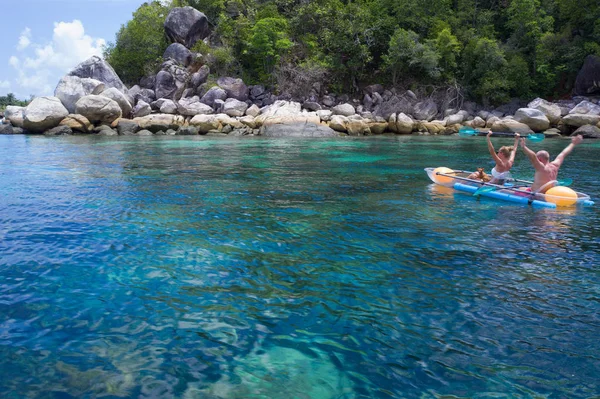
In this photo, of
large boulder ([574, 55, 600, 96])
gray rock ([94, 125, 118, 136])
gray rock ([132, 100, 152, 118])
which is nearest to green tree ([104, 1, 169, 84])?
gray rock ([132, 100, 152, 118])

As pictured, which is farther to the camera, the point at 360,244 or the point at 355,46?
the point at 355,46

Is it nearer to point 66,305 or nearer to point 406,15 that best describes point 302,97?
point 406,15

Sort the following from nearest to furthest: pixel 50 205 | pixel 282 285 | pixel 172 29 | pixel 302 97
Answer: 1. pixel 282 285
2. pixel 50 205
3. pixel 302 97
4. pixel 172 29

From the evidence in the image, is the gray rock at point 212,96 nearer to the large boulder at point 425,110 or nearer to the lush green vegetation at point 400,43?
the lush green vegetation at point 400,43

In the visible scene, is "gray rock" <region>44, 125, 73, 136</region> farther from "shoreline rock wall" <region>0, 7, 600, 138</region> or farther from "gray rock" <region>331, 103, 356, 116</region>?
"gray rock" <region>331, 103, 356, 116</region>

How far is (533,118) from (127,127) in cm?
2453

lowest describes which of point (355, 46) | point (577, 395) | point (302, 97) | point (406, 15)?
point (577, 395)

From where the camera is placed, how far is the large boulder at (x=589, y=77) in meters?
30.4

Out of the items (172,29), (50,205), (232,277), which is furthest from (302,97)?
(232,277)

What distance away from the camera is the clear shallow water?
9.83 ft

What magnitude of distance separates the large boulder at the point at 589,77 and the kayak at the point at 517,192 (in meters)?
27.0

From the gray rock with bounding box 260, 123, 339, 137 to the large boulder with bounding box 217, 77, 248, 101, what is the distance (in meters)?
9.14

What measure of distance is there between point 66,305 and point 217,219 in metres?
3.17

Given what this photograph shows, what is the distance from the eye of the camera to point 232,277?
4.72 m
